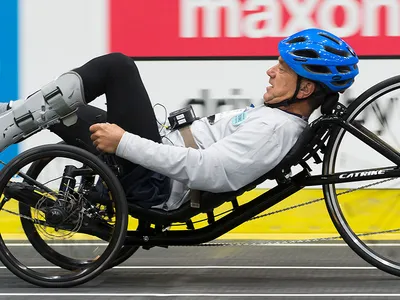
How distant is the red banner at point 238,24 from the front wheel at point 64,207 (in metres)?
1.93

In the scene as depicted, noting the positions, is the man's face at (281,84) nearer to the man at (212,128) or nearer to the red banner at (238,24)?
the man at (212,128)

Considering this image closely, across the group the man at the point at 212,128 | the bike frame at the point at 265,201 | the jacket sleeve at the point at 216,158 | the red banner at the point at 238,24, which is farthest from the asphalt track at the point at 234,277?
the red banner at the point at 238,24

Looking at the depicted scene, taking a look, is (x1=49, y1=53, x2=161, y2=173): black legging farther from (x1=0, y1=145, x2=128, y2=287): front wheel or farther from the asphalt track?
the asphalt track

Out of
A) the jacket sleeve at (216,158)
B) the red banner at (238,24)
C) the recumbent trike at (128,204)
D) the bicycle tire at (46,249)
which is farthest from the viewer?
the red banner at (238,24)

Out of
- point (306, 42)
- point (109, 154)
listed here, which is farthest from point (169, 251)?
point (306, 42)

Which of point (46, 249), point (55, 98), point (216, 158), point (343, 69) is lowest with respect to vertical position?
point (46, 249)

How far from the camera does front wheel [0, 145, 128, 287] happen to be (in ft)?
16.6

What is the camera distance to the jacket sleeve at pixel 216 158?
198 inches

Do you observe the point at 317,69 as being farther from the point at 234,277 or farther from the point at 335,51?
the point at 234,277

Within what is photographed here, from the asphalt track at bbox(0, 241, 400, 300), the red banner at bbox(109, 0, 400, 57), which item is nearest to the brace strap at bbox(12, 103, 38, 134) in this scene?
the asphalt track at bbox(0, 241, 400, 300)

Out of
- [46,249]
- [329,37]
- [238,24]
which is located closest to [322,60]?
[329,37]

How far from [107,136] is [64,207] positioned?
43cm

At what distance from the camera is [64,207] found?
17.1 ft

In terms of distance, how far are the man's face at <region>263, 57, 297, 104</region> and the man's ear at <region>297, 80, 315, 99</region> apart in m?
0.03
